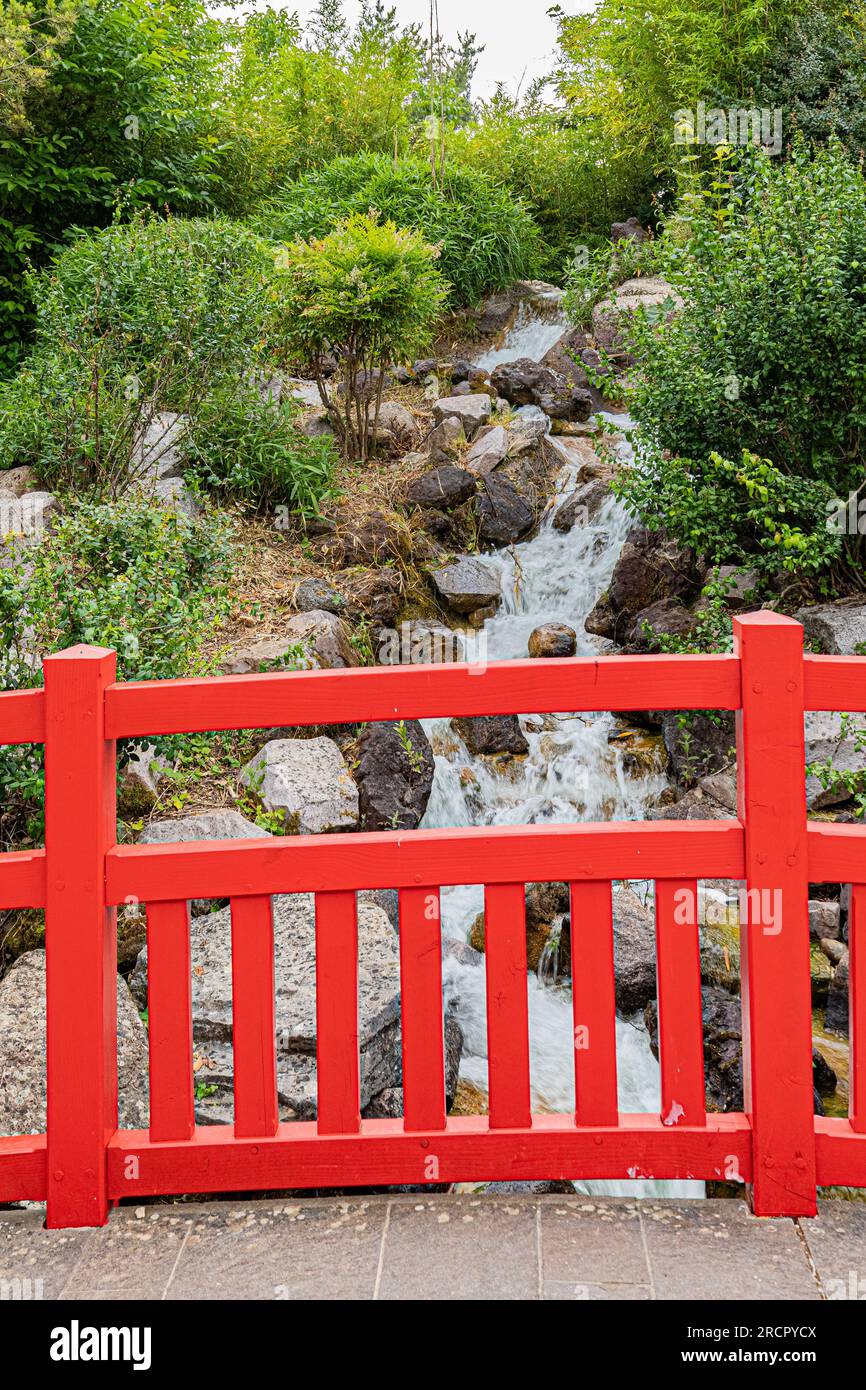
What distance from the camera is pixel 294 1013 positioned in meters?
3.35

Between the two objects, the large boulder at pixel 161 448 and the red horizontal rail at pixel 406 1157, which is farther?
the large boulder at pixel 161 448

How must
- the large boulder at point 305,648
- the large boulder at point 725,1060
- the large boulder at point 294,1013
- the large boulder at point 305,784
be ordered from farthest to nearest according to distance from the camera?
the large boulder at point 305,648 < the large boulder at point 305,784 < the large boulder at point 725,1060 < the large boulder at point 294,1013

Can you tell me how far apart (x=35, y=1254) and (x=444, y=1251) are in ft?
2.60

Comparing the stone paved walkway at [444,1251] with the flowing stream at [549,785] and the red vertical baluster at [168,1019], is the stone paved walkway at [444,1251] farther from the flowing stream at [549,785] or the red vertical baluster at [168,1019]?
the flowing stream at [549,785]

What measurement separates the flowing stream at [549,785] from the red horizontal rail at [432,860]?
68.5 inches

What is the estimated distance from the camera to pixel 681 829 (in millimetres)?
2162

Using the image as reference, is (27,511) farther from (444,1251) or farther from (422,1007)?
(444,1251)

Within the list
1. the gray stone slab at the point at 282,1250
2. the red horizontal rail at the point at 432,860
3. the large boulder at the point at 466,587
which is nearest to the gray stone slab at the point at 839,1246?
the red horizontal rail at the point at 432,860

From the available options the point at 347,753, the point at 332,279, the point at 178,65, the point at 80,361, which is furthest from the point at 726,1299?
the point at 178,65

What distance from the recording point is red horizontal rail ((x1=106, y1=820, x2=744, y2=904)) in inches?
85.2

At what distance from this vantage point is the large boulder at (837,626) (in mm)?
5312

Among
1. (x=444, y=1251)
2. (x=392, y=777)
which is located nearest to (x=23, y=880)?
(x=444, y=1251)
